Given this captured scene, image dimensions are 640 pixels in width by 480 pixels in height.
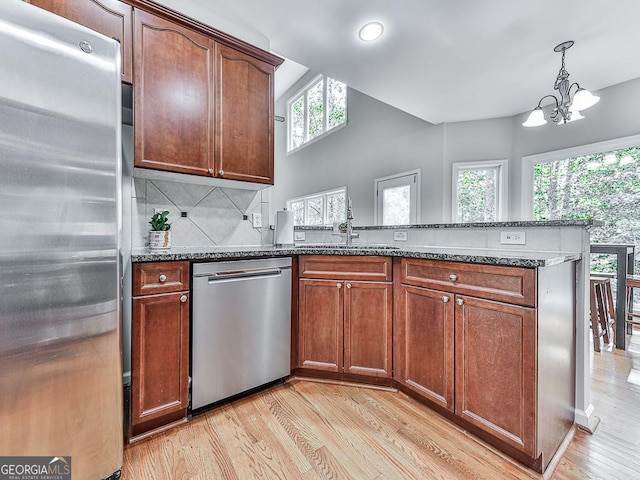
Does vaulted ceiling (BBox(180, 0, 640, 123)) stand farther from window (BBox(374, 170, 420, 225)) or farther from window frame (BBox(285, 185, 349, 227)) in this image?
window frame (BBox(285, 185, 349, 227))

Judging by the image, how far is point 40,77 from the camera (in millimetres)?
947

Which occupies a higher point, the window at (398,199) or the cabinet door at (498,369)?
the window at (398,199)

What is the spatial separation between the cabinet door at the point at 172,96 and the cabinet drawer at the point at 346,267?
90 centimetres

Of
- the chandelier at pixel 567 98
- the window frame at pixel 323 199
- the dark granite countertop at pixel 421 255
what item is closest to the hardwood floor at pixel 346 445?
the dark granite countertop at pixel 421 255

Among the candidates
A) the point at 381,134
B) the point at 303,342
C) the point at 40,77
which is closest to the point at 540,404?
the point at 303,342

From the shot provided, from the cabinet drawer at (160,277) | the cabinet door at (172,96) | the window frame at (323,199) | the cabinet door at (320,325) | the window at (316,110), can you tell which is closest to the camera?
the cabinet drawer at (160,277)

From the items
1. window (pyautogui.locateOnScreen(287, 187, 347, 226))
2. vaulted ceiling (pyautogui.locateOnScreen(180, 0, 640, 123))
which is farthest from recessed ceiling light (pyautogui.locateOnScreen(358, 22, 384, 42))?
window (pyautogui.locateOnScreen(287, 187, 347, 226))

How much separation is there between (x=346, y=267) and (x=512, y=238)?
1.07 meters

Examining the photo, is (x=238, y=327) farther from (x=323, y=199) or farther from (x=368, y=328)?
(x=323, y=199)

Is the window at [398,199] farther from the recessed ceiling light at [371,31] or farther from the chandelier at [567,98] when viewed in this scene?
the recessed ceiling light at [371,31]

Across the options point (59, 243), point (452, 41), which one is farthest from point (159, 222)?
point (452, 41)

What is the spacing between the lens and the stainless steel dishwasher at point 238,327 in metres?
1.56

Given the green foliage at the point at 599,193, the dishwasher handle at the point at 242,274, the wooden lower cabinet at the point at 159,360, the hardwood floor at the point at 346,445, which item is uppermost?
the green foliage at the point at 599,193

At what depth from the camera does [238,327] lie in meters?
1.68
